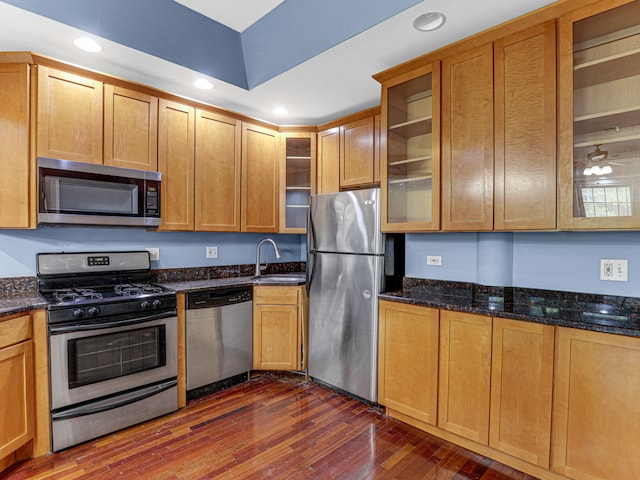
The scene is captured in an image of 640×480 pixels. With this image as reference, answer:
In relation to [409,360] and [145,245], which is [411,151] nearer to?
[409,360]

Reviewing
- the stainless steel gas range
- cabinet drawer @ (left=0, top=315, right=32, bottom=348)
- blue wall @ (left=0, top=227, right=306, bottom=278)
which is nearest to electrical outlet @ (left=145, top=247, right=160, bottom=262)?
blue wall @ (left=0, top=227, right=306, bottom=278)

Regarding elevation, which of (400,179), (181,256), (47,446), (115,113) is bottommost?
(47,446)

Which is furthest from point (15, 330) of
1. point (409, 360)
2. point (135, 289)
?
point (409, 360)

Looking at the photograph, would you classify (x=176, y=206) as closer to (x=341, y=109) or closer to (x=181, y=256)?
(x=181, y=256)

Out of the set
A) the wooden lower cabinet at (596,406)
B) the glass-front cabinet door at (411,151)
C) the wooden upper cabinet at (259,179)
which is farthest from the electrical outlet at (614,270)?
the wooden upper cabinet at (259,179)

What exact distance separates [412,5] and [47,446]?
3.22 meters

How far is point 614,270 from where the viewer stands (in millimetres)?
1843

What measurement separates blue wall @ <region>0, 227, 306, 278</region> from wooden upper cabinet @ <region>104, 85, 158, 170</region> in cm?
60

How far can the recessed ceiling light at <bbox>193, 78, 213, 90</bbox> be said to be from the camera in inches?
101

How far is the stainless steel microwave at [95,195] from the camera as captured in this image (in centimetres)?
222

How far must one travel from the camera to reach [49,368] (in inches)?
79.3

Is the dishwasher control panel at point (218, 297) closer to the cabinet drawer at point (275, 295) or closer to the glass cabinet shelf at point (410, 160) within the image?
the cabinet drawer at point (275, 295)

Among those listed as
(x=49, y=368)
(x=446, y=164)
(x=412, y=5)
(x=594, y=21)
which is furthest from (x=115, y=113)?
(x=594, y=21)

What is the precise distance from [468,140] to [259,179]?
1.99 metres
